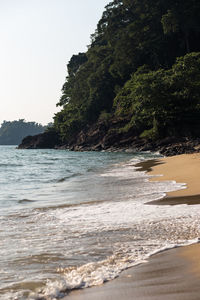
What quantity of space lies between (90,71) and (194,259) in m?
65.6

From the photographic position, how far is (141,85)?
35969mm

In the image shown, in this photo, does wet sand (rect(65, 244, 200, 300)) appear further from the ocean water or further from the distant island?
the distant island

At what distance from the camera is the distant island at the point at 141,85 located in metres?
35.8

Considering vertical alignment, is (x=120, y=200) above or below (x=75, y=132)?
below

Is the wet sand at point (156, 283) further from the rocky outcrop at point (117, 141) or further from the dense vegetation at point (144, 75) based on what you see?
the dense vegetation at point (144, 75)

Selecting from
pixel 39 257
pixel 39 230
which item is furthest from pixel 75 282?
pixel 39 230

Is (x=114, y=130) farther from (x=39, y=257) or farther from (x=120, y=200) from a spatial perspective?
(x=39, y=257)

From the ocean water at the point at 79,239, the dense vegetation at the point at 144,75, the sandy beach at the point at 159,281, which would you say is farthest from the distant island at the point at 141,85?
the sandy beach at the point at 159,281

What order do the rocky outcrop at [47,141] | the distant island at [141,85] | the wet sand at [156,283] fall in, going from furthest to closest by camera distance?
1. the rocky outcrop at [47,141]
2. the distant island at [141,85]
3. the wet sand at [156,283]

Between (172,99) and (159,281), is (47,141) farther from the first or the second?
(159,281)

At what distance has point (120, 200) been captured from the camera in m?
8.37

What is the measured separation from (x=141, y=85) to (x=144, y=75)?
8.37 feet

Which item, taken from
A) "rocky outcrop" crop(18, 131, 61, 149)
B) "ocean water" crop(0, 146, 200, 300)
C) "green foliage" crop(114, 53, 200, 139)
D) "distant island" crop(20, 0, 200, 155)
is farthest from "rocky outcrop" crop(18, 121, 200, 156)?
"ocean water" crop(0, 146, 200, 300)

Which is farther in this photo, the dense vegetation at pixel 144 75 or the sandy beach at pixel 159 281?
the dense vegetation at pixel 144 75
